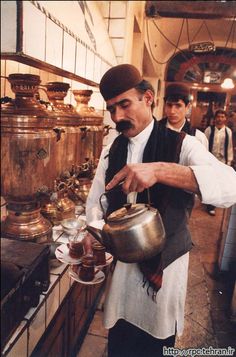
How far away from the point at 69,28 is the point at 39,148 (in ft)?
3.02

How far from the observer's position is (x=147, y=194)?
5.33 ft

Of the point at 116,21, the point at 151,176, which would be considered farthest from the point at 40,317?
the point at 116,21

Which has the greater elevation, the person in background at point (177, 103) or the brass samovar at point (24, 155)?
the person in background at point (177, 103)

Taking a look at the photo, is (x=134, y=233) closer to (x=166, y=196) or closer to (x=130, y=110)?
(x=166, y=196)

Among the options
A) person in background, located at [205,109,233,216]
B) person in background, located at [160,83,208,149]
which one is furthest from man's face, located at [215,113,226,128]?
person in background, located at [160,83,208,149]

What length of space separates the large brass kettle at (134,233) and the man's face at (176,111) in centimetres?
249

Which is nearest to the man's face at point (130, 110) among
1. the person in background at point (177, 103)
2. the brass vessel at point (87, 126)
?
the brass vessel at point (87, 126)

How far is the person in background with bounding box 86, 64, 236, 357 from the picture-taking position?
4.60ft

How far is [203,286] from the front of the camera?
369 cm

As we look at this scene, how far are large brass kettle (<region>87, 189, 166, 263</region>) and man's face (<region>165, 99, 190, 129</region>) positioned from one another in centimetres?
249

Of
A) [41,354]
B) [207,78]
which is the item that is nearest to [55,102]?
[41,354]

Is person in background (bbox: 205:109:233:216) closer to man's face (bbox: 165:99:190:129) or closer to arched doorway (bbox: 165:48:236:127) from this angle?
man's face (bbox: 165:99:190:129)

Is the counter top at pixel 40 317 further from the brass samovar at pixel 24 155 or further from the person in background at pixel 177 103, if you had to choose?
the person in background at pixel 177 103

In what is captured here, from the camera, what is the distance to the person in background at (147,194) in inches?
55.2
